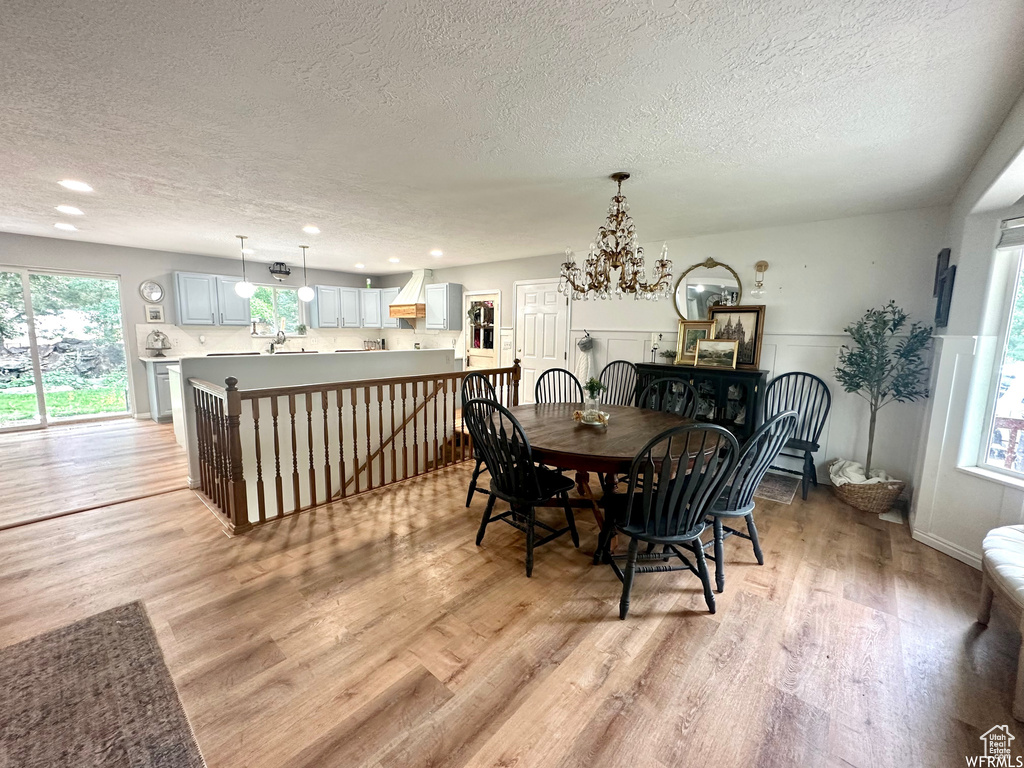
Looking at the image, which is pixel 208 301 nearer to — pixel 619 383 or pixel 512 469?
pixel 619 383

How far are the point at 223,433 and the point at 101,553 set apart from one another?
35.0 inches

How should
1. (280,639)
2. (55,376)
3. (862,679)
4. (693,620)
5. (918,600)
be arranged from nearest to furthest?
1. (862,679)
2. (280,639)
3. (693,620)
4. (918,600)
5. (55,376)

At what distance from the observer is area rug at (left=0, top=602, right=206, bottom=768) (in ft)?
4.25

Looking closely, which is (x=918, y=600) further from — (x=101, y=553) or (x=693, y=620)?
(x=101, y=553)

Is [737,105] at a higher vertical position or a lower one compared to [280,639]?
higher

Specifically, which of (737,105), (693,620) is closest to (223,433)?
(693,620)

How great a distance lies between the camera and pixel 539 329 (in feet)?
19.5

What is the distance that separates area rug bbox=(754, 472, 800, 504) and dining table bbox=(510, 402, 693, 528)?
1.34 m

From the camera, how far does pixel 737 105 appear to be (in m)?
1.82

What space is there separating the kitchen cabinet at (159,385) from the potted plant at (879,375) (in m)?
7.84

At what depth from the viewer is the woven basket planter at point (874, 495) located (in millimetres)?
3123

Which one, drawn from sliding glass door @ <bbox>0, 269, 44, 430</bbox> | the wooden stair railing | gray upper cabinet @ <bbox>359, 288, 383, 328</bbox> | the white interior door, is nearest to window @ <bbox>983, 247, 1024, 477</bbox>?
the wooden stair railing

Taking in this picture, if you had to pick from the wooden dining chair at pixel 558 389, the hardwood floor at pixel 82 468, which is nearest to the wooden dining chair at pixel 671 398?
the wooden dining chair at pixel 558 389

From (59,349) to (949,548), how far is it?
9278 millimetres
